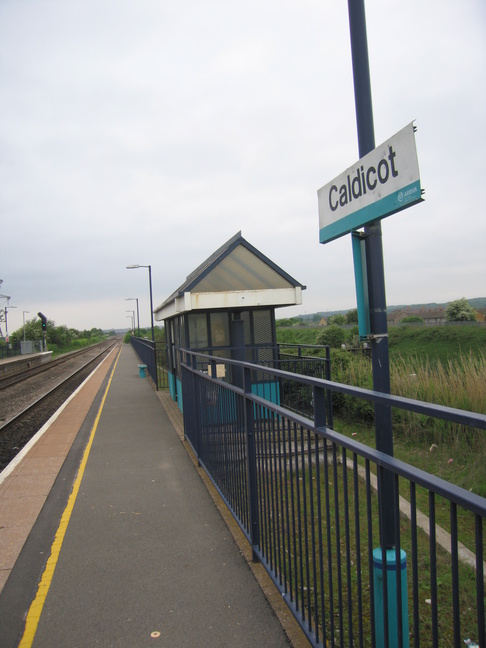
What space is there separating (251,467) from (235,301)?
220 inches

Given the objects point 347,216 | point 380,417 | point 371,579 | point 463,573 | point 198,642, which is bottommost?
point 463,573

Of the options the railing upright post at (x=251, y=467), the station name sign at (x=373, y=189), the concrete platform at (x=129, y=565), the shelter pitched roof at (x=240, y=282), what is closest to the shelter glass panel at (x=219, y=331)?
the shelter pitched roof at (x=240, y=282)

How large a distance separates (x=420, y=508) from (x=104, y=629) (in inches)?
136

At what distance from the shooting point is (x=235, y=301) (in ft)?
30.0

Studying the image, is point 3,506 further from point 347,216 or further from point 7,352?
point 7,352

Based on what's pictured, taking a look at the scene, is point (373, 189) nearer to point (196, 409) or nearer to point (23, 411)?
point (196, 409)

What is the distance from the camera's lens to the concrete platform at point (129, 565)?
10.2 feet

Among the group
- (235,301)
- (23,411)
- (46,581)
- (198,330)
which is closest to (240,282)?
(235,301)

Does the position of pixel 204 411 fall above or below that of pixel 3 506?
above

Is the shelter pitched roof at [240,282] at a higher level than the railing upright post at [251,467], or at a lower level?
higher

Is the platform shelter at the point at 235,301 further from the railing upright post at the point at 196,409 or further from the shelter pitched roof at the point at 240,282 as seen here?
the railing upright post at the point at 196,409

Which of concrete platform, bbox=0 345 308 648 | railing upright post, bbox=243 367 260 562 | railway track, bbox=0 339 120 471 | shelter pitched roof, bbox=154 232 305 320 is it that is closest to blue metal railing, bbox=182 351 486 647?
railing upright post, bbox=243 367 260 562

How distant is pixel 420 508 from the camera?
17.2 feet

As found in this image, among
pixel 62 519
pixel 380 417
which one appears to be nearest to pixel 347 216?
pixel 380 417
